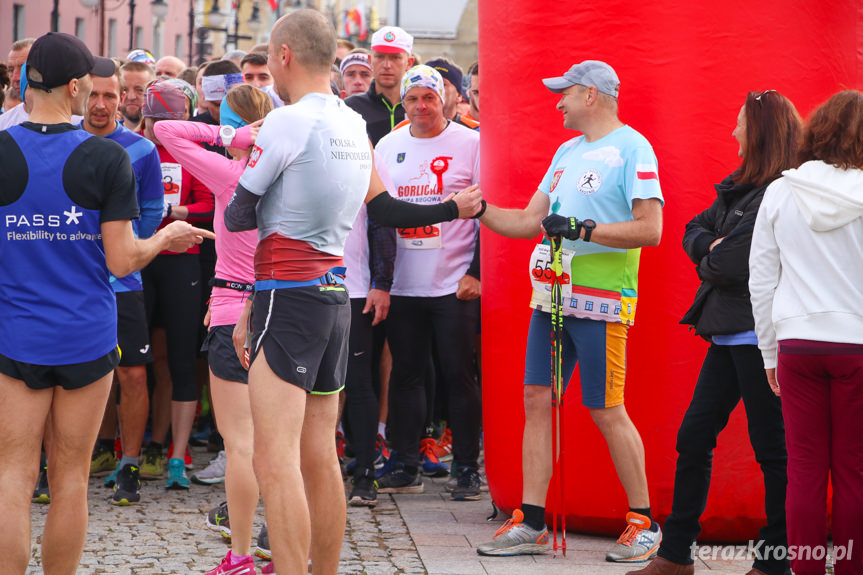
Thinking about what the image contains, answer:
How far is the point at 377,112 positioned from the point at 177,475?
8.63ft

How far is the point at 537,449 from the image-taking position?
17.2ft

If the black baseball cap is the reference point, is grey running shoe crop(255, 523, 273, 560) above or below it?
below

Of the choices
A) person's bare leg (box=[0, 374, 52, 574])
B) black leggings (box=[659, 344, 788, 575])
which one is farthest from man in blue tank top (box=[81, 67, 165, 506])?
black leggings (box=[659, 344, 788, 575])

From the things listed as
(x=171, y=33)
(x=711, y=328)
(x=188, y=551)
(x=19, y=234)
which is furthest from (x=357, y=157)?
(x=171, y=33)

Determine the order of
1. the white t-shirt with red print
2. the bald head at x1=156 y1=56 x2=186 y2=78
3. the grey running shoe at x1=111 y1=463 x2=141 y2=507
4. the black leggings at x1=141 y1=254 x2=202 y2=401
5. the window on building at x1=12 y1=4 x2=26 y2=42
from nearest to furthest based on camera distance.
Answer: the grey running shoe at x1=111 y1=463 x2=141 y2=507 < the white t-shirt with red print < the black leggings at x1=141 y1=254 x2=202 y2=401 < the bald head at x1=156 y1=56 x2=186 y2=78 < the window on building at x1=12 y1=4 x2=26 y2=42

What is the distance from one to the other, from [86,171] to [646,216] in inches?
93.1

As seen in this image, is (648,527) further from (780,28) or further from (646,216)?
(780,28)

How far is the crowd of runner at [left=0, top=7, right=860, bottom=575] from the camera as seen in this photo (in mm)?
3953

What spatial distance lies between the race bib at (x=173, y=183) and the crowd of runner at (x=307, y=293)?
10 millimetres

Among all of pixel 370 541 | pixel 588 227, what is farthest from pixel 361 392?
pixel 588 227

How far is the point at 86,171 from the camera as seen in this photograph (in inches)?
155

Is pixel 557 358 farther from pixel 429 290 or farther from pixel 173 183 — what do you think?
pixel 173 183

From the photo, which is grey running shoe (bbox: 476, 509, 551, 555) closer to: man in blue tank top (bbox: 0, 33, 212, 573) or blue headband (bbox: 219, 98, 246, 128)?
man in blue tank top (bbox: 0, 33, 212, 573)

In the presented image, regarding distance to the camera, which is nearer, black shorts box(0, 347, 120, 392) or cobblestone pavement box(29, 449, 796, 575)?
black shorts box(0, 347, 120, 392)
